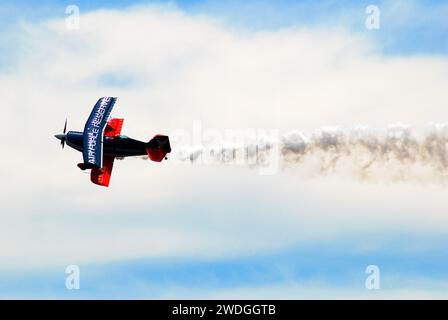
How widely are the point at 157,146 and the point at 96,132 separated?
5835 millimetres

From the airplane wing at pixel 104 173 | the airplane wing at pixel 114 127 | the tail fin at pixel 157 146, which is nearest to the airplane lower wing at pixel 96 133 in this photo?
the airplane wing at pixel 104 173

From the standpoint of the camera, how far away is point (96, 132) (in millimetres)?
94562

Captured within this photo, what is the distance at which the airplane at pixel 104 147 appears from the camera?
93.6 m

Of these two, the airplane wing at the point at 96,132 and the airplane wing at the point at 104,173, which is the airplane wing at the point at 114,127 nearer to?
the airplane wing at the point at 96,132

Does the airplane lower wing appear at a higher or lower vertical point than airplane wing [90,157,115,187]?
higher

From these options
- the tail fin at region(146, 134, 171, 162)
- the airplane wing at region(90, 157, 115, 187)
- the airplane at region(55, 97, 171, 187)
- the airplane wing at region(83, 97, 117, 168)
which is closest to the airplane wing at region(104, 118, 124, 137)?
the airplane at region(55, 97, 171, 187)

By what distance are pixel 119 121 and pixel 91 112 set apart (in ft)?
9.89

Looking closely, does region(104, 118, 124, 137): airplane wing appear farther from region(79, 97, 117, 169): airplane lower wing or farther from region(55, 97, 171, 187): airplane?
region(79, 97, 117, 169): airplane lower wing

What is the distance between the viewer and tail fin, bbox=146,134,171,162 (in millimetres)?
95062

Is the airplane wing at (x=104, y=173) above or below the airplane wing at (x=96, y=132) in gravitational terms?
below

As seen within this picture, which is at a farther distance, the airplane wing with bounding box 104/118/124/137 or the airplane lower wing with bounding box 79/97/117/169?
the airplane wing with bounding box 104/118/124/137
